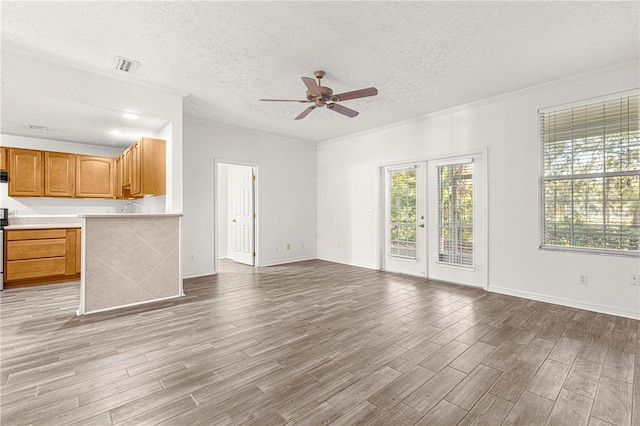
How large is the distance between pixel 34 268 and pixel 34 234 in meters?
0.55

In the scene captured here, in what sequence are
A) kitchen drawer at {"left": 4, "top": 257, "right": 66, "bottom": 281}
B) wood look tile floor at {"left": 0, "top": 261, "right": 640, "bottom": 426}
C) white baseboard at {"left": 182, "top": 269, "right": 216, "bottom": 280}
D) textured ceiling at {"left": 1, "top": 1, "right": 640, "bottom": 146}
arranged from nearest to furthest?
wood look tile floor at {"left": 0, "top": 261, "right": 640, "bottom": 426} < textured ceiling at {"left": 1, "top": 1, "right": 640, "bottom": 146} < kitchen drawer at {"left": 4, "top": 257, "right": 66, "bottom": 281} < white baseboard at {"left": 182, "top": 269, "right": 216, "bottom": 280}

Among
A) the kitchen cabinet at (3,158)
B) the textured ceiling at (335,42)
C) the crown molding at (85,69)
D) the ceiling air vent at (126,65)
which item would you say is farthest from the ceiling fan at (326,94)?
the kitchen cabinet at (3,158)

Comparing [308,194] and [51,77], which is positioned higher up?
[51,77]

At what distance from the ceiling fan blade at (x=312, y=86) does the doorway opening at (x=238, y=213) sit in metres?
3.19

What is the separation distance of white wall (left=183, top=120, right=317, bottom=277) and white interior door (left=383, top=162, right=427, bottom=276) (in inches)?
83.4

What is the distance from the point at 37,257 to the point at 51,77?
313 cm

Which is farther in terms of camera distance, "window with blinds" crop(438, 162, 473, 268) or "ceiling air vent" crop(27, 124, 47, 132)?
"window with blinds" crop(438, 162, 473, 268)

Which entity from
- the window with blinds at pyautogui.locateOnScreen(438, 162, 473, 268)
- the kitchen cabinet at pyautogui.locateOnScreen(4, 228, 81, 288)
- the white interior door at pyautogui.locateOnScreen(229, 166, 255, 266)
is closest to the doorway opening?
the white interior door at pyautogui.locateOnScreen(229, 166, 255, 266)

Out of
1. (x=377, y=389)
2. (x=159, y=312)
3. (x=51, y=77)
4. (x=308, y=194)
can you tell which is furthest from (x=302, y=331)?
(x=308, y=194)

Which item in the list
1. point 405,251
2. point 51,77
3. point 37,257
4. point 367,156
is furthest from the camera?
point 367,156

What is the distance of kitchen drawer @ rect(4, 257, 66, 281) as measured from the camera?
465cm

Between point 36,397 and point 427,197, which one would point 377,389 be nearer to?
point 36,397

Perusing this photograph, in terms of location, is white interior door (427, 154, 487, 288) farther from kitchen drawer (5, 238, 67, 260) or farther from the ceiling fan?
kitchen drawer (5, 238, 67, 260)

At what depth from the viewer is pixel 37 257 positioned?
4867mm
